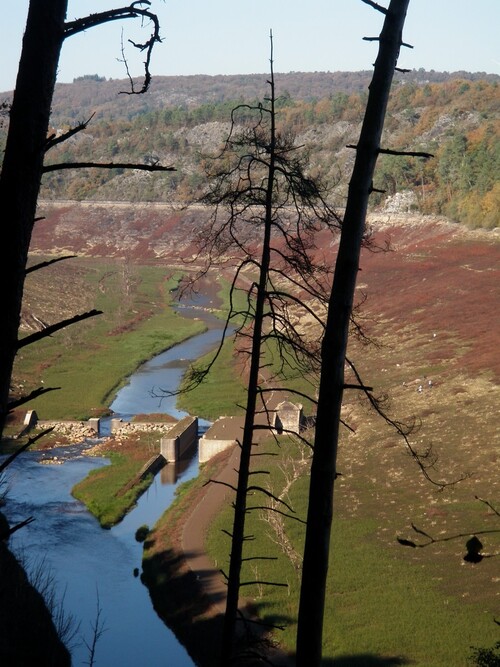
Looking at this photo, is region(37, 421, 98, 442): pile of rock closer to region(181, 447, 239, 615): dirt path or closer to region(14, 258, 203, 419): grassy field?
region(14, 258, 203, 419): grassy field

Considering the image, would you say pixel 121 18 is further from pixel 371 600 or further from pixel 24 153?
pixel 371 600

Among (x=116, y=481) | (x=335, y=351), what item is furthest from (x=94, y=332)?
(x=335, y=351)

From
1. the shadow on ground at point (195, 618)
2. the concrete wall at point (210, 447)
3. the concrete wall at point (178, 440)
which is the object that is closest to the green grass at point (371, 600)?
the shadow on ground at point (195, 618)

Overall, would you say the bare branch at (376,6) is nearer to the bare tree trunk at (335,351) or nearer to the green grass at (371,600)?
the bare tree trunk at (335,351)

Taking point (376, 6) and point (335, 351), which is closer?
point (376, 6)

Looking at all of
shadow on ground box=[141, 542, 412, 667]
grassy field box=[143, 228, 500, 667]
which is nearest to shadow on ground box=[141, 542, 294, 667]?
shadow on ground box=[141, 542, 412, 667]
